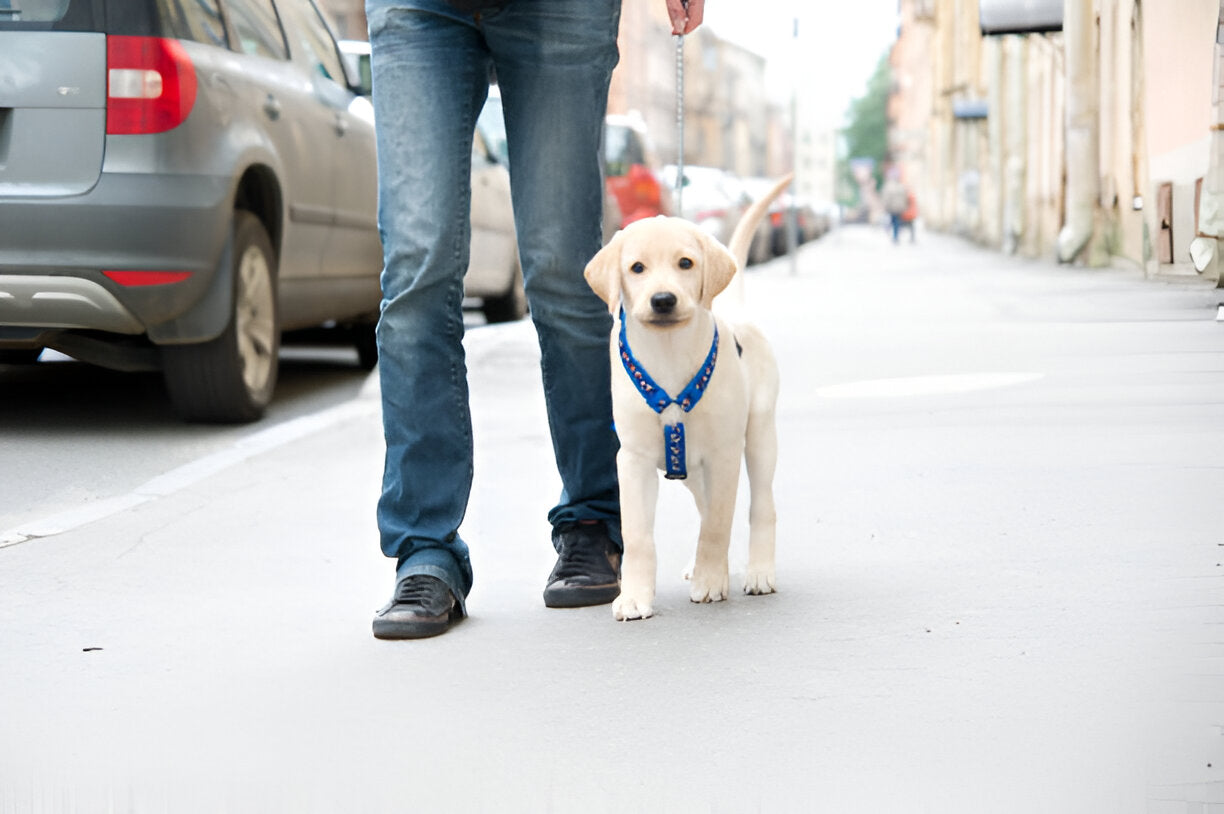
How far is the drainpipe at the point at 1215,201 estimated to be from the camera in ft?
34.6

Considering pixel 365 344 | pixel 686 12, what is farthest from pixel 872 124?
pixel 686 12

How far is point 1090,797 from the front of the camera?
2.63 meters

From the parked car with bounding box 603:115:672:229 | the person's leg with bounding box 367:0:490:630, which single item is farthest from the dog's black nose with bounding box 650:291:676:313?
the parked car with bounding box 603:115:672:229

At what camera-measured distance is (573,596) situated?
12.9 ft

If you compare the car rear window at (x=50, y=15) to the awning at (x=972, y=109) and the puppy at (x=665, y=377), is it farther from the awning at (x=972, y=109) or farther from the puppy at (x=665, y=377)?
the awning at (x=972, y=109)

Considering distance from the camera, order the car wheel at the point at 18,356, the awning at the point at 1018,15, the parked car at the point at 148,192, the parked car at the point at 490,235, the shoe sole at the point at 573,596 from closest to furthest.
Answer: the shoe sole at the point at 573,596, the parked car at the point at 148,192, the car wheel at the point at 18,356, the parked car at the point at 490,235, the awning at the point at 1018,15

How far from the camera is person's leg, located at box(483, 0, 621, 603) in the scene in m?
3.90

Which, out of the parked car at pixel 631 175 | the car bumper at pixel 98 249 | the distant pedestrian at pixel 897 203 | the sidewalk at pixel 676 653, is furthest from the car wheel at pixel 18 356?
the distant pedestrian at pixel 897 203

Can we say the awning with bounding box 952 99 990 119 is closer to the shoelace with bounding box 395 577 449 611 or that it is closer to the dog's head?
the dog's head

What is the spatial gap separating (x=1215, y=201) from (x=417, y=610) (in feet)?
27.1

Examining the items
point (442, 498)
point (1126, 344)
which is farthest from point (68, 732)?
point (1126, 344)

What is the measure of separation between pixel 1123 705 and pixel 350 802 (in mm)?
1356

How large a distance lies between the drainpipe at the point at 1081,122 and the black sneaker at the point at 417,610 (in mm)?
16458

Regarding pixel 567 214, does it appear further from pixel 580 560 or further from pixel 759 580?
pixel 759 580
